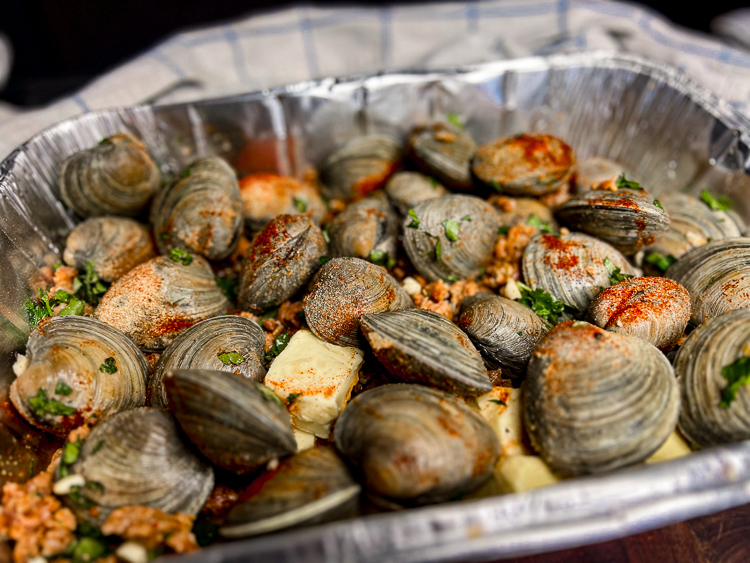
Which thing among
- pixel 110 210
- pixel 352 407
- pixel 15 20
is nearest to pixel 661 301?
pixel 352 407

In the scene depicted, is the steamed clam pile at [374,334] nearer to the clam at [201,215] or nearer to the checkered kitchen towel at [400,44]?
the clam at [201,215]

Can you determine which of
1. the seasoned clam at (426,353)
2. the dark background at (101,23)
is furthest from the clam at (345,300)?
the dark background at (101,23)

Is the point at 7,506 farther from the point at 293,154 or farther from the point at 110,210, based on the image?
the point at 293,154

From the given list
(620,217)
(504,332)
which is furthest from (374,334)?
(620,217)

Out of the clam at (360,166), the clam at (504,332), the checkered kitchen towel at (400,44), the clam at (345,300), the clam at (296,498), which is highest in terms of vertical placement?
the checkered kitchen towel at (400,44)

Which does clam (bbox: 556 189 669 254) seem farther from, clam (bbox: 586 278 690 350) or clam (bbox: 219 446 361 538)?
clam (bbox: 219 446 361 538)
